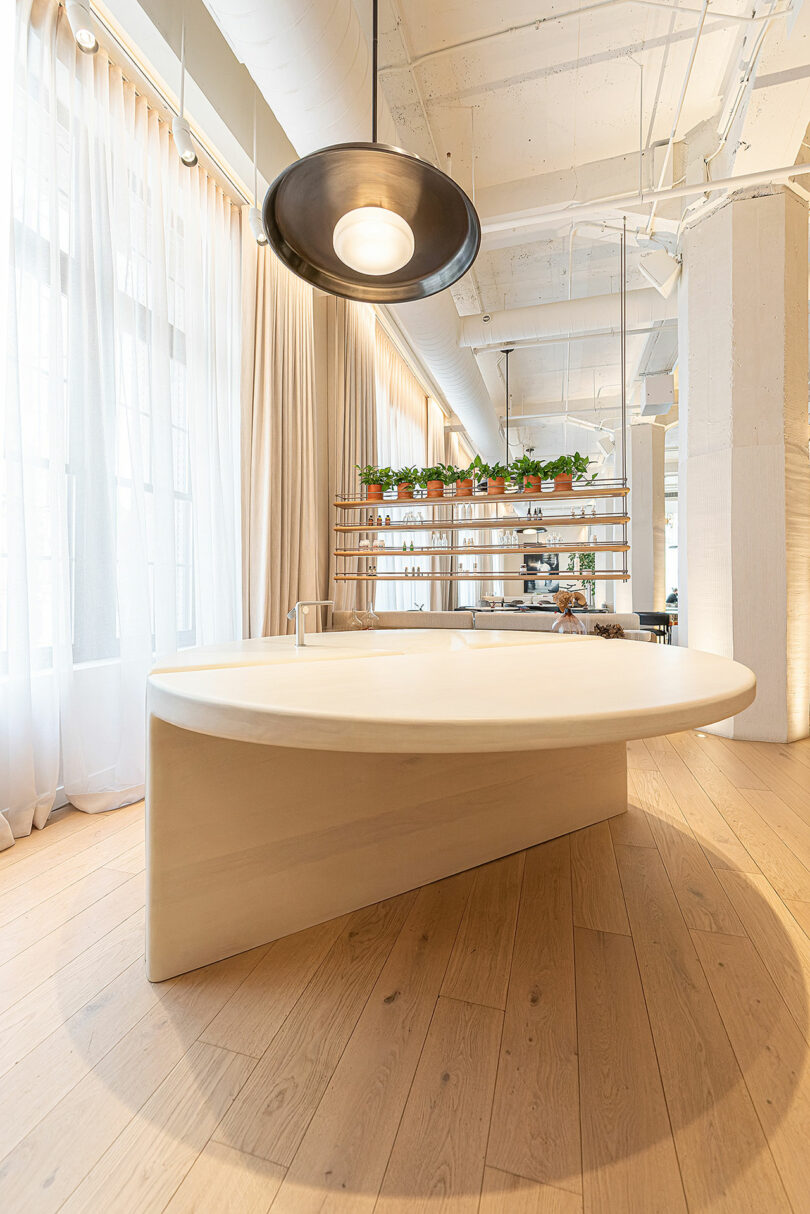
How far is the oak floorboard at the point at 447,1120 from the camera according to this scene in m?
0.83

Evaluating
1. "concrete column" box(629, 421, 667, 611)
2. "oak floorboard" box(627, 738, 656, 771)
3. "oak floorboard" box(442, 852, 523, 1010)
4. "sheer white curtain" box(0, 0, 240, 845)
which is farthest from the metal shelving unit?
"concrete column" box(629, 421, 667, 611)

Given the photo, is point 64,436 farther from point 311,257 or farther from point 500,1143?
point 500,1143

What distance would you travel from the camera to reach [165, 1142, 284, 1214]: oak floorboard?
2.68 feet

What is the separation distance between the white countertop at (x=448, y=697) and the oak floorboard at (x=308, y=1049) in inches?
25.6

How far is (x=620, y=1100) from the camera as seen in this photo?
38.9 inches

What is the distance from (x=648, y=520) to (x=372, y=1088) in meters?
7.54

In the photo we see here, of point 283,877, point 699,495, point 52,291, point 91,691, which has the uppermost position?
point 52,291

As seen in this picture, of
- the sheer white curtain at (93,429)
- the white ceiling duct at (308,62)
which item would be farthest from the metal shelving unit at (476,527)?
the white ceiling duct at (308,62)

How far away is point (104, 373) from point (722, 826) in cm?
307

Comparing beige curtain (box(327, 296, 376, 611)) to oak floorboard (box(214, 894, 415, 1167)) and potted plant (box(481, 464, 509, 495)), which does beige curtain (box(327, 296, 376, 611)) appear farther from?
oak floorboard (box(214, 894, 415, 1167))

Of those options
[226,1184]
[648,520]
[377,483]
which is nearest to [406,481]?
[377,483]

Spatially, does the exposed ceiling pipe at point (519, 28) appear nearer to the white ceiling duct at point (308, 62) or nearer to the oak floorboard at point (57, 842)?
the white ceiling duct at point (308, 62)

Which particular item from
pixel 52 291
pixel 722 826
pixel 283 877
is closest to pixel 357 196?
pixel 52 291

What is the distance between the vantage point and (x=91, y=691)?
2.48 meters
